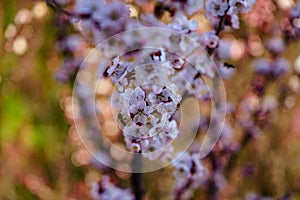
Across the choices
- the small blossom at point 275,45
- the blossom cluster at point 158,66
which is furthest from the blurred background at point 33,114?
the small blossom at point 275,45

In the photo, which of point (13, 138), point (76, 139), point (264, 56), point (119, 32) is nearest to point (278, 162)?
point (264, 56)

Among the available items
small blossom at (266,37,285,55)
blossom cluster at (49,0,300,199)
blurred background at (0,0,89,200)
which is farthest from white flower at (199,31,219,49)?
blurred background at (0,0,89,200)

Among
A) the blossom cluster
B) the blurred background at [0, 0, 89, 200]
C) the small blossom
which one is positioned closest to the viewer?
the blossom cluster

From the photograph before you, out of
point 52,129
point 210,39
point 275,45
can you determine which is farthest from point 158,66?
point 52,129

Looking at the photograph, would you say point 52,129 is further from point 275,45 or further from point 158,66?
point 158,66

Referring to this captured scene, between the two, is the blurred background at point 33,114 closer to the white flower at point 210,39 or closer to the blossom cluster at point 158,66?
the blossom cluster at point 158,66

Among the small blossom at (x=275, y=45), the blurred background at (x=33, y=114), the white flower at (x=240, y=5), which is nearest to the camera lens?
the white flower at (x=240, y=5)

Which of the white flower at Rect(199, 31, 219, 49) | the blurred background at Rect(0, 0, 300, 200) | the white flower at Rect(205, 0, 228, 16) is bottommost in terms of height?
the blurred background at Rect(0, 0, 300, 200)

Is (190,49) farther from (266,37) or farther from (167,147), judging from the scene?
(266,37)

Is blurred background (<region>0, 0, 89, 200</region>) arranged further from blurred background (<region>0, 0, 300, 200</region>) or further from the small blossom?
the small blossom
